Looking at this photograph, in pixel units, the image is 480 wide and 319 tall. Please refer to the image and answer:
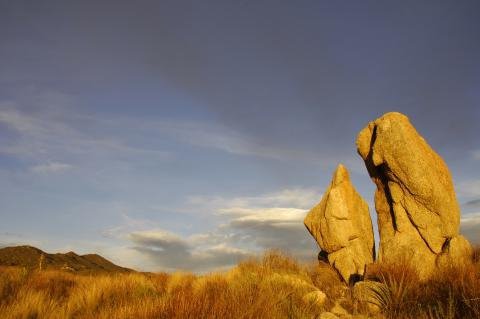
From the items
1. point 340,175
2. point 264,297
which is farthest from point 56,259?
point 264,297

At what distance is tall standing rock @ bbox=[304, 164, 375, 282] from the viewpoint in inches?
701

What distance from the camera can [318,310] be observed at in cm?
1146

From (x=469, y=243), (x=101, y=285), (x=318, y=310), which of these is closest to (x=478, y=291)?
(x=318, y=310)

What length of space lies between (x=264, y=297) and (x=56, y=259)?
130 ft

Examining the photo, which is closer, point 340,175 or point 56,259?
point 340,175

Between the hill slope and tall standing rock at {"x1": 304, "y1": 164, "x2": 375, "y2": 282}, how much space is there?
21183 millimetres

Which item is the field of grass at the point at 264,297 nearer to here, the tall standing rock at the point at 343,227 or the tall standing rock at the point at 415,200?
the tall standing rock at the point at 343,227

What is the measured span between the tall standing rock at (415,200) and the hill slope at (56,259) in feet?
81.6

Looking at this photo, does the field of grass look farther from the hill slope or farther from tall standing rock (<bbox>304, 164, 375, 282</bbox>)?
the hill slope

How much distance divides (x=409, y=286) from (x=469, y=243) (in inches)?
231

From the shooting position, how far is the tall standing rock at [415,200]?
1536 centimetres

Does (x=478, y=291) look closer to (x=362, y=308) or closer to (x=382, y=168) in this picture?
(x=362, y=308)

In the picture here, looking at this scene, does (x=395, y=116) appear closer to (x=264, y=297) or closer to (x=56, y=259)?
(x=264, y=297)

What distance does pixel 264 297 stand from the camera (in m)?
9.74
